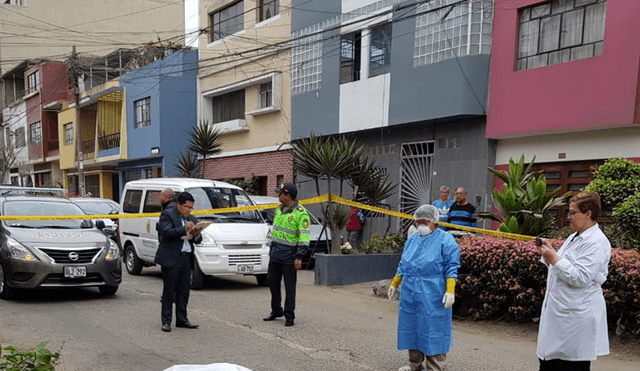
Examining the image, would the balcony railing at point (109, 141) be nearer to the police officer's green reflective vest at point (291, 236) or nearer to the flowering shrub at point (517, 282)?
the police officer's green reflective vest at point (291, 236)

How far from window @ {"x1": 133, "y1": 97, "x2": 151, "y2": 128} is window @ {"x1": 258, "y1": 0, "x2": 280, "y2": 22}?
805 centimetres

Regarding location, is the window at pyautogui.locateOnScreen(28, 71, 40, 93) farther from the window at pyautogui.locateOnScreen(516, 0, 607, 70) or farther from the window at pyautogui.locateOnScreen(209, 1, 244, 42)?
the window at pyautogui.locateOnScreen(516, 0, 607, 70)

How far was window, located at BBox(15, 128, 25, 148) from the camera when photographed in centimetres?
3941

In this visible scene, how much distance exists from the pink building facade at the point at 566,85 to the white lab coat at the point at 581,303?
21.6ft

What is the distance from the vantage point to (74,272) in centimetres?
782

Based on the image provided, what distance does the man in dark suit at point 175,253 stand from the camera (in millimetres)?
6605

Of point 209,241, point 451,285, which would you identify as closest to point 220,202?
point 209,241

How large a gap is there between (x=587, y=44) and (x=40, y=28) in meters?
39.8

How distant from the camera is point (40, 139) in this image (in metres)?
36.7

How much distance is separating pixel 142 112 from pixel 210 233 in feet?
58.8

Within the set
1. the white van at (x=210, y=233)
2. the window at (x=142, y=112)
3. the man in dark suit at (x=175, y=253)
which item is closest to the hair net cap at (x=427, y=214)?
the man in dark suit at (x=175, y=253)


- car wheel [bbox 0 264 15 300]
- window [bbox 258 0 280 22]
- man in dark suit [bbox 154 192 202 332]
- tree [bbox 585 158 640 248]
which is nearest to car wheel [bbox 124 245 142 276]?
car wheel [bbox 0 264 15 300]

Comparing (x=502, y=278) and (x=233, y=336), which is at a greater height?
(x=502, y=278)

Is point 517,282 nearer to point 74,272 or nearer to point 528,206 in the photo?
point 528,206
